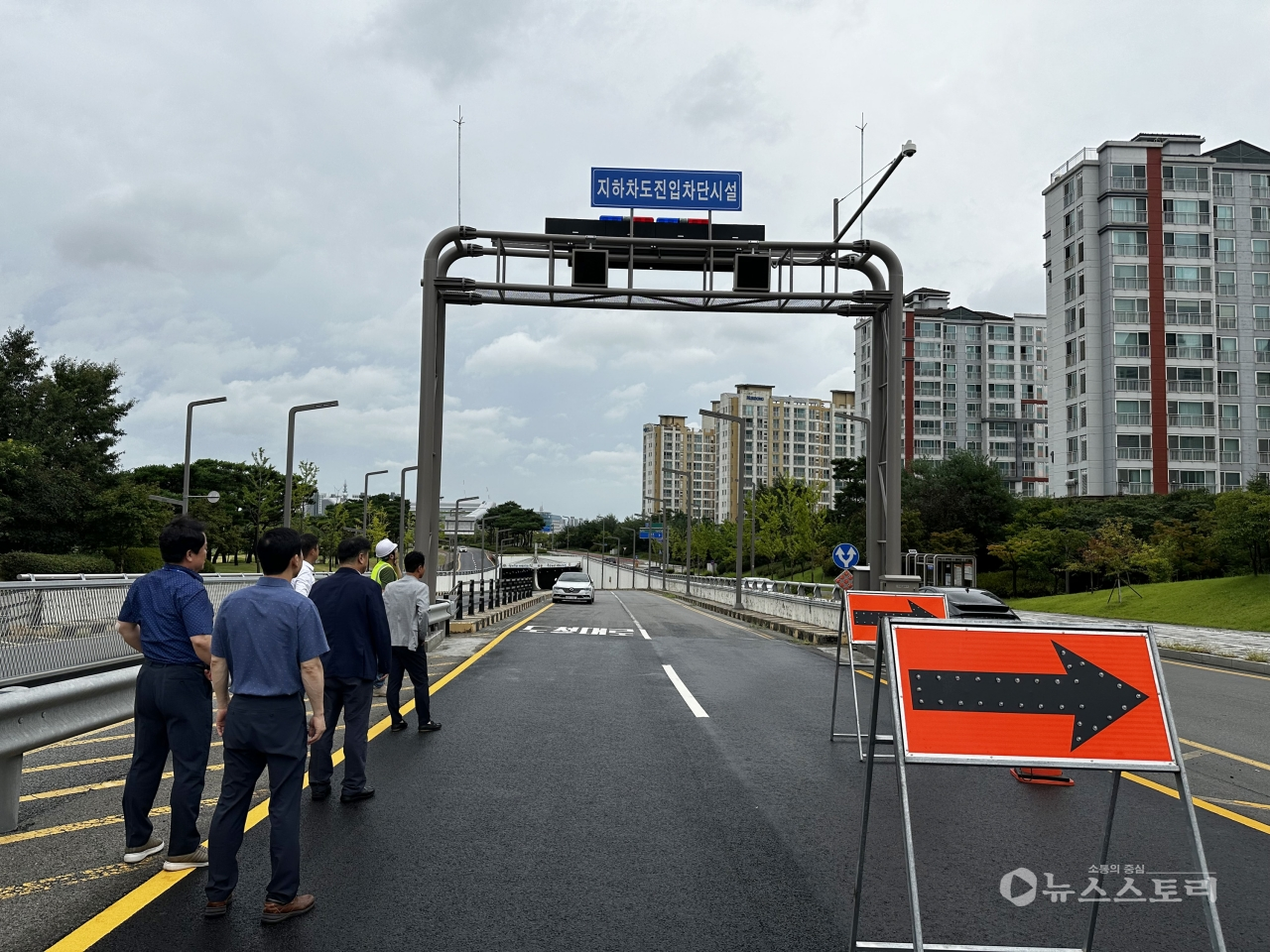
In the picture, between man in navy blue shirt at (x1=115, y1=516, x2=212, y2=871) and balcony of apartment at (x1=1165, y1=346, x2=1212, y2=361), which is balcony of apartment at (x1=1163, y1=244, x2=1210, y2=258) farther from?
man in navy blue shirt at (x1=115, y1=516, x2=212, y2=871)

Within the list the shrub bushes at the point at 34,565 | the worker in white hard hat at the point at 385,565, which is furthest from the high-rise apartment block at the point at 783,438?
the worker in white hard hat at the point at 385,565

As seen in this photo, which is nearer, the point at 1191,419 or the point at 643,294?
the point at 643,294

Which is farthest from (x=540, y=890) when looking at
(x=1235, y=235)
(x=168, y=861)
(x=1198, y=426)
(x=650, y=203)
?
(x=1235, y=235)

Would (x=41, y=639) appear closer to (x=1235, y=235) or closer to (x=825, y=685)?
(x=825, y=685)

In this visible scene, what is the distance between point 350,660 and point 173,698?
5.49 ft

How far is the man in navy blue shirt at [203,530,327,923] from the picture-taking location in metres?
4.56

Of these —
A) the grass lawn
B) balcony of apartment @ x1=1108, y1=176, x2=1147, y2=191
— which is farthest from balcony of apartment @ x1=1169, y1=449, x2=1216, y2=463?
the grass lawn

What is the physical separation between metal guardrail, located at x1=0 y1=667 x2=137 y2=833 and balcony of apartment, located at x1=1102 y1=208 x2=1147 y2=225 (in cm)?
6864

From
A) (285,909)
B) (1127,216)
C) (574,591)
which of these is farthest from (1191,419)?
(285,909)

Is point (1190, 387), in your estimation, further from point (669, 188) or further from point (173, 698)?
point (173, 698)

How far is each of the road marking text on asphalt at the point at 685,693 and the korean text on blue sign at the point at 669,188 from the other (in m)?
8.74

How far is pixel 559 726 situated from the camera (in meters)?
9.82

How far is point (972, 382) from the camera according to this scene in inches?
3935

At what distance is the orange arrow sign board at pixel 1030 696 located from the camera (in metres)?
4.08
